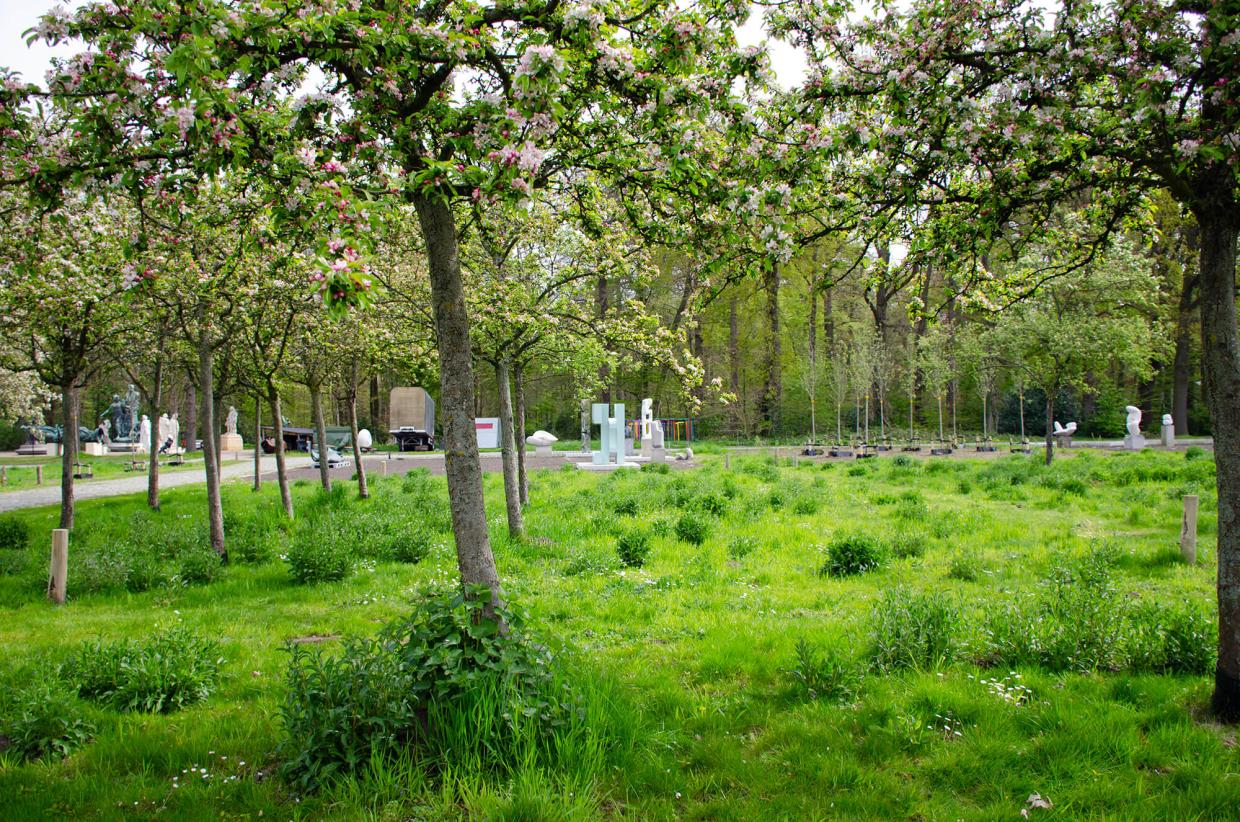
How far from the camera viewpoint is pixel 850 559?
8211mm

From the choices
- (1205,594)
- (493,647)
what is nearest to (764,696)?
(493,647)

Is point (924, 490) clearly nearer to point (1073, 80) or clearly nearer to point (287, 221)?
point (1073, 80)

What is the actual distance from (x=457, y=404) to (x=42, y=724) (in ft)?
9.90

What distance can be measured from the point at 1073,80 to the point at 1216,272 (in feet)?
4.82

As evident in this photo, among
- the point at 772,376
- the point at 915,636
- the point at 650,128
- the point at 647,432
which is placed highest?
the point at 772,376

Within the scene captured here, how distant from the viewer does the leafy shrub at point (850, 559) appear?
813 centimetres

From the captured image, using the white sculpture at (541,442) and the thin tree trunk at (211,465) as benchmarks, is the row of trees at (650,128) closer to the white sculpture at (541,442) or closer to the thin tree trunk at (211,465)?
the thin tree trunk at (211,465)

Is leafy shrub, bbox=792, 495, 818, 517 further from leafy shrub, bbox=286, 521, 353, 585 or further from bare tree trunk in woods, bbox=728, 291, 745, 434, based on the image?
bare tree trunk in woods, bbox=728, 291, 745, 434

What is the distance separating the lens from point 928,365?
101 ft

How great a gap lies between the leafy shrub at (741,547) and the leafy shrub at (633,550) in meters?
1.12

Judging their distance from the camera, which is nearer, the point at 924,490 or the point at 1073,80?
the point at 1073,80

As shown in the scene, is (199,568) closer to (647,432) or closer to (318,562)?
(318,562)

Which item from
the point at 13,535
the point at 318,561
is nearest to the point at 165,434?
the point at 13,535

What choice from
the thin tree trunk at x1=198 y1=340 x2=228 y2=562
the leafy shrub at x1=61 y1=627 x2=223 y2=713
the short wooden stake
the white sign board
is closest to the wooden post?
the thin tree trunk at x1=198 y1=340 x2=228 y2=562
